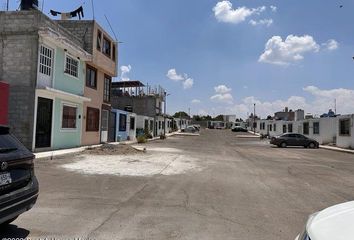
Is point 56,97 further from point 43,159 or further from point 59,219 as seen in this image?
point 59,219

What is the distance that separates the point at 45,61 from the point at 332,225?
20.3 m

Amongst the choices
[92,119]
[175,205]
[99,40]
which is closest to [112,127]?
[92,119]

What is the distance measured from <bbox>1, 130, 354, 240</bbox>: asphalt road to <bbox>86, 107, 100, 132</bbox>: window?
1500 centimetres

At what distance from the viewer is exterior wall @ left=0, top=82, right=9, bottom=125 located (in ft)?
58.1

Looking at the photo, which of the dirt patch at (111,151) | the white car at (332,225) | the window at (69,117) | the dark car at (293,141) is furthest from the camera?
the dark car at (293,141)

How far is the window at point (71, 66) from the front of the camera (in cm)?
2395

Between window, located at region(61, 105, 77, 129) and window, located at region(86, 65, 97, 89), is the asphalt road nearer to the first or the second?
window, located at region(61, 105, 77, 129)

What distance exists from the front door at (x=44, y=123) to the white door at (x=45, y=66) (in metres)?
0.94

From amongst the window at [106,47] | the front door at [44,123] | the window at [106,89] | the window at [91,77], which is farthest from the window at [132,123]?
the front door at [44,123]

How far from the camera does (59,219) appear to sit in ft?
22.3

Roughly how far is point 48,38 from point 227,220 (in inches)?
659

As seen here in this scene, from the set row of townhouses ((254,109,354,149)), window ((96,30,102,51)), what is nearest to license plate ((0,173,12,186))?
window ((96,30,102,51))

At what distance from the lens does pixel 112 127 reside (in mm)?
36312

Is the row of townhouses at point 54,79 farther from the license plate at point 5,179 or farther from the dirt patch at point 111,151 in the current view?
the license plate at point 5,179
